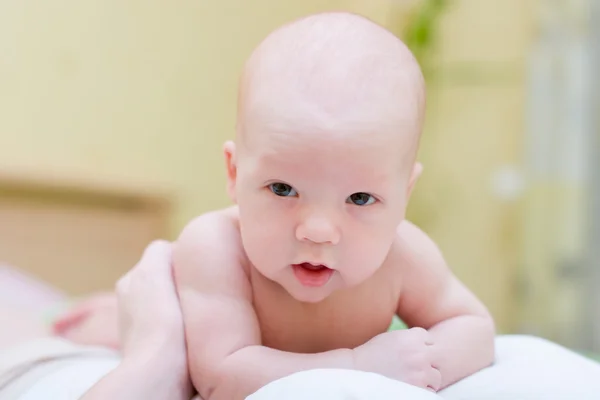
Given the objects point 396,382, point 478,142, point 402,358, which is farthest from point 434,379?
point 478,142

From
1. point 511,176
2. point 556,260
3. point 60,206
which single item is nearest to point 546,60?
point 511,176

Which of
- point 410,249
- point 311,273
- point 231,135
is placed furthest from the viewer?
point 231,135

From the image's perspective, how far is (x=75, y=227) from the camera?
91.9 inches

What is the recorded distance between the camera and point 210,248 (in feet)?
2.56

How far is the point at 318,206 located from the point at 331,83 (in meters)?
0.11

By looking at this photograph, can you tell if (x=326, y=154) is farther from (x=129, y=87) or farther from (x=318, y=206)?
(x=129, y=87)

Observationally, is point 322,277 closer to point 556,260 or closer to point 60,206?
point 60,206

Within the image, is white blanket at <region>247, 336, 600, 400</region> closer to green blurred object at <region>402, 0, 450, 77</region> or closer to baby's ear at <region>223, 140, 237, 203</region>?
baby's ear at <region>223, 140, 237, 203</region>

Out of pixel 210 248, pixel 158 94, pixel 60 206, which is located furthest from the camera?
pixel 158 94

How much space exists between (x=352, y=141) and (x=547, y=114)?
224cm

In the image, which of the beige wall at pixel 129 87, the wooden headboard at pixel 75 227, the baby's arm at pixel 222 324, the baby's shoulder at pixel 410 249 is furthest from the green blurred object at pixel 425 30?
the baby's arm at pixel 222 324

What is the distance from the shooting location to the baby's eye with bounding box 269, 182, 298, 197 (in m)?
0.66

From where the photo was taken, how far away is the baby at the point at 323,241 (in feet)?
2.10

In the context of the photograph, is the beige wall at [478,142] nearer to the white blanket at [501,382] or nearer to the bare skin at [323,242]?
the white blanket at [501,382]
